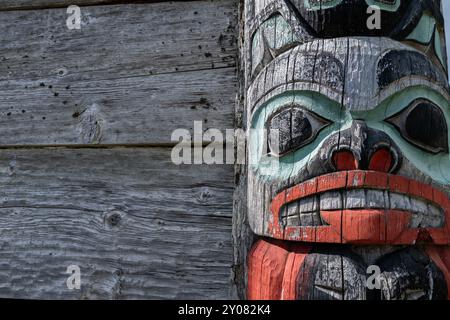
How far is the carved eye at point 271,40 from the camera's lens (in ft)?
6.37

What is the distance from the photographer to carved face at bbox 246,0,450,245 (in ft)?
5.44

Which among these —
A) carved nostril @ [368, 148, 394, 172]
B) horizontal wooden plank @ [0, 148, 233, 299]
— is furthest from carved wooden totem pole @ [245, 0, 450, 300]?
horizontal wooden plank @ [0, 148, 233, 299]

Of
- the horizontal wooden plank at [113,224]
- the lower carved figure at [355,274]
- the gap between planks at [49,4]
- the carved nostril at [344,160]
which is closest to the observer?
the lower carved figure at [355,274]

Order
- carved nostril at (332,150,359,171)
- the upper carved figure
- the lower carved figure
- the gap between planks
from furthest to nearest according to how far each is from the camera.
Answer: the gap between planks → the upper carved figure → carved nostril at (332,150,359,171) → the lower carved figure

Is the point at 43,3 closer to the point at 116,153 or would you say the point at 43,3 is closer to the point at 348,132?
the point at 116,153

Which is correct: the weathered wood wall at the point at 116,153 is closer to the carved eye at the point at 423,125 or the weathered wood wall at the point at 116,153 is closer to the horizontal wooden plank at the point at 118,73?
the horizontal wooden plank at the point at 118,73

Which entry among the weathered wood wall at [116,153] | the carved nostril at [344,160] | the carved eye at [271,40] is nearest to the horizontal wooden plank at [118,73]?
the weathered wood wall at [116,153]

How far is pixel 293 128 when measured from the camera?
5.90 ft

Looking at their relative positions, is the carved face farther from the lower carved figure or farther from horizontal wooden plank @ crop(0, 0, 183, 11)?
horizontal wooden plank @ crop(0, 0, 183, 11)

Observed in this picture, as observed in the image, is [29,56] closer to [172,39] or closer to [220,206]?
[172,39]

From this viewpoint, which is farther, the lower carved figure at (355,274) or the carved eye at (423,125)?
the carved eye at (423,125)
